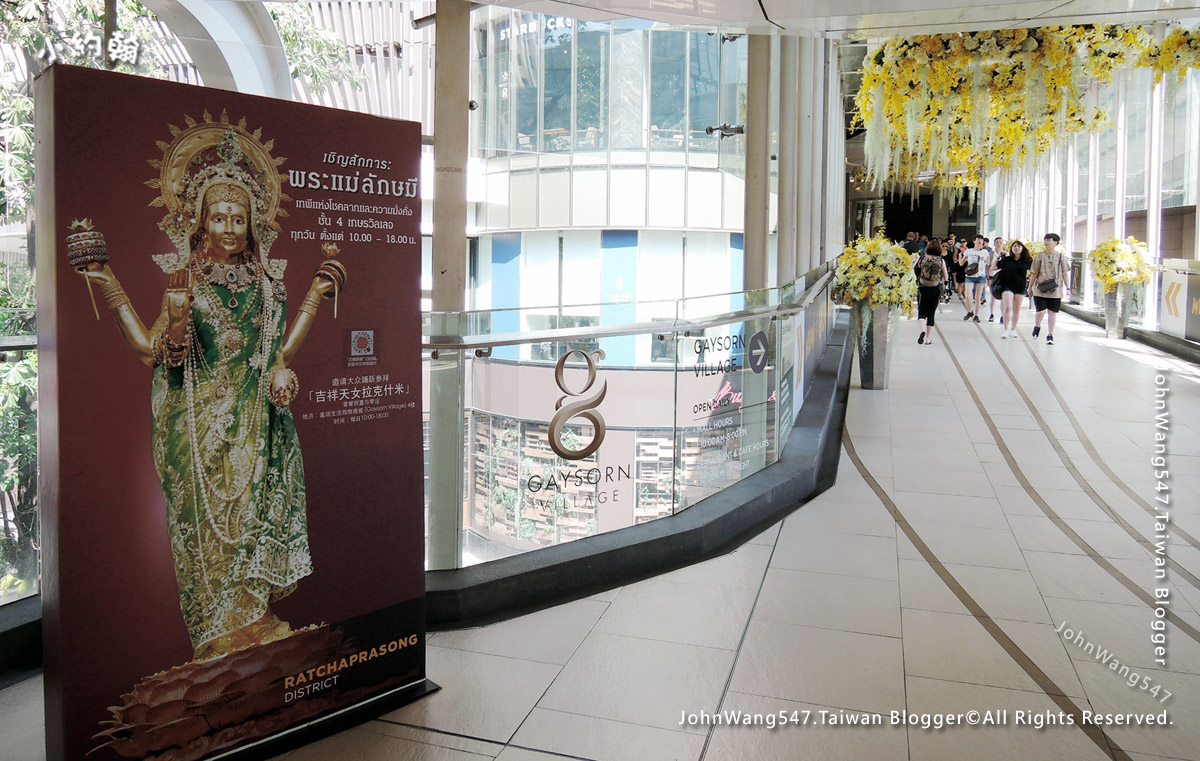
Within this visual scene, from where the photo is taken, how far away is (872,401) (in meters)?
8.34

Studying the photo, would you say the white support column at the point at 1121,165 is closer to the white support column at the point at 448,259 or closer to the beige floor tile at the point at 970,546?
the beige floor tile at the point at 970,546

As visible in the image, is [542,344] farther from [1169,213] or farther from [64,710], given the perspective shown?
[1169,213]

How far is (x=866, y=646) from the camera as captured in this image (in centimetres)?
310

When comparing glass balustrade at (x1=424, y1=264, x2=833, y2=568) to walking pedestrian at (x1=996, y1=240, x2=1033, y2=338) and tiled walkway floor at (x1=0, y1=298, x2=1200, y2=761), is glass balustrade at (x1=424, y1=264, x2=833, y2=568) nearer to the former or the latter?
tiled walkway floor at (x1=0, y1=298, x2=1200, y2=761)

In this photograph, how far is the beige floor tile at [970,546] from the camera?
4020 millimetres

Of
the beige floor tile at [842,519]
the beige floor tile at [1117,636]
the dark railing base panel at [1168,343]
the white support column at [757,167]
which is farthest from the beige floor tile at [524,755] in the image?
the dark railing base panel at [1168,343]

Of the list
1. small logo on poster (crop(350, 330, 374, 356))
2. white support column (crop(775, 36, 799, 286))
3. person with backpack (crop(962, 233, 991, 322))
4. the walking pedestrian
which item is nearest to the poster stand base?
small logo on poster (crop(350, 330, 374, 356))

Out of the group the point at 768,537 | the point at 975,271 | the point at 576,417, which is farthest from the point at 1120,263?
the point at 576,417

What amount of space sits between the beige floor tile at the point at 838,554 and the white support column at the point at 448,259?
1527 millimetres

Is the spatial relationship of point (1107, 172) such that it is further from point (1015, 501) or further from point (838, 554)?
point (838, 554)

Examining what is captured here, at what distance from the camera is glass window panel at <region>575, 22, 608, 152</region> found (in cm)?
1948

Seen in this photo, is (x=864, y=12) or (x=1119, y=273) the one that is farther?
(x=1119, y=273)

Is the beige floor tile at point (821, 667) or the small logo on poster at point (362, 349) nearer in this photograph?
the small logo on poster at point (362, 349)

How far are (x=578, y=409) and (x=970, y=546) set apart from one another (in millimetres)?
2117
